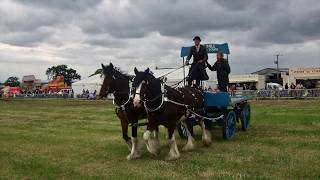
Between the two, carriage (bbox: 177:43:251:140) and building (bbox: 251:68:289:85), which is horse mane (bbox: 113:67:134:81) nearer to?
carriage (bbox: 177:43:251:140)

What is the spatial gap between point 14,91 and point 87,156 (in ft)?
271

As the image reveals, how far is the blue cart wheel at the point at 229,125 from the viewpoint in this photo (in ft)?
48.4

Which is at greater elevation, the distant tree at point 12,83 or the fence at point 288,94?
the distant tree at point 12,83

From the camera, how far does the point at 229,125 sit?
596 inches

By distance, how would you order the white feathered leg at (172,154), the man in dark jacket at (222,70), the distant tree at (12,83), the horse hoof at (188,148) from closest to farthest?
the white feathered leg at (172,154), the horse hoof at (188,148), the man in dark jacket at (222,70), the distant tree at (12,83)

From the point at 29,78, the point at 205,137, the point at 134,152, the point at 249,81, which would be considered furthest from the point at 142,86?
the point at 29,78

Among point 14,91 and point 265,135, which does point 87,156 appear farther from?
point 14,91

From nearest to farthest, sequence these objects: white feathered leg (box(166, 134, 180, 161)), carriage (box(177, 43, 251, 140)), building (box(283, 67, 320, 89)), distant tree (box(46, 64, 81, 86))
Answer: white feathered leg (box(166, 134, 180, 161)) < carriage (box(177, 43, 251, 140)) < building (box(283, 67, 320, 89)) < distant tree (box(46, 64, 81, 86))

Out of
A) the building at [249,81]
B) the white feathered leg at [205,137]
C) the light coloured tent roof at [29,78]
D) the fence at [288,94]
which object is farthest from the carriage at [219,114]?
the light coloured tent roof at [29,78]

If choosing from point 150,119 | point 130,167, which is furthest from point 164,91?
point 130,167

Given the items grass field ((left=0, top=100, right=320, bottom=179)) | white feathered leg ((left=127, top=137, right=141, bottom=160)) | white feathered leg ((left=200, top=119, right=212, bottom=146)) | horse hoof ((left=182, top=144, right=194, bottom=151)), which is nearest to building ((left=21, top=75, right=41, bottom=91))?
grass field ((left=0, top=100, right=320, bottom=179))

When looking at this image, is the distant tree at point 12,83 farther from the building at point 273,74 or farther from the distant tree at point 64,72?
the building at point 273,74

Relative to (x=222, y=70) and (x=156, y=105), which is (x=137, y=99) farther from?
(x=222, y=70)

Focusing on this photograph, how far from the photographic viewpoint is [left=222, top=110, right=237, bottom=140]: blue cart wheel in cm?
1476
